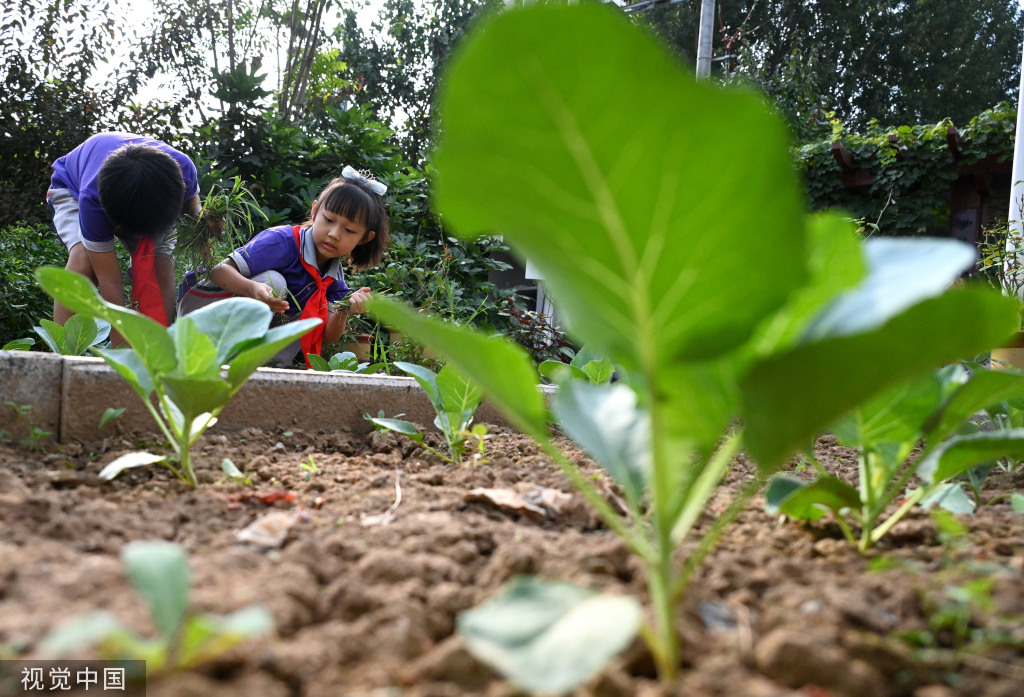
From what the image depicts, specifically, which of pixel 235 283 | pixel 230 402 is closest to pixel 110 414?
pixel 230 402

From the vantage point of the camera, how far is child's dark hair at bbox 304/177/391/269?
3.92 metres

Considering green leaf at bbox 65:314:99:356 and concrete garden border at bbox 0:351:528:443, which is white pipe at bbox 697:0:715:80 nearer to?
concrete garden border at bbox 0:351:528:443

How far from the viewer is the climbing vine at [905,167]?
7.79 m

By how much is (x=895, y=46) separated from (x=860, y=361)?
72.9 ft

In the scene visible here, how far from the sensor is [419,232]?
5898mm

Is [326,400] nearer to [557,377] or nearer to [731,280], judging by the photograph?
[557,377]

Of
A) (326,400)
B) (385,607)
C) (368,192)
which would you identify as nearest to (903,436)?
(385,607)

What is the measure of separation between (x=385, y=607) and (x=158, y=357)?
66 cm

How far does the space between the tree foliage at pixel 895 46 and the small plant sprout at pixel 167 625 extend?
773 inches

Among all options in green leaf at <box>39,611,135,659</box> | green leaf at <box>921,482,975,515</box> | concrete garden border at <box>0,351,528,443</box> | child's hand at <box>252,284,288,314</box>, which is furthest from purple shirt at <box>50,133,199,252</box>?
green leaf at <box>921,482,975,515</box>

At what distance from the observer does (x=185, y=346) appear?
1.10 metres

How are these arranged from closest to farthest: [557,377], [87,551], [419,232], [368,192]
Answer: [87,551], [557,377], [368,192], [419,232]

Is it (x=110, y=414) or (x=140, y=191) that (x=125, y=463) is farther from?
(x=140, y=191)

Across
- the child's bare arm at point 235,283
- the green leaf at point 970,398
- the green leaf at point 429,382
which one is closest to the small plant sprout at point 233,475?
the green leaf at point 429,382
